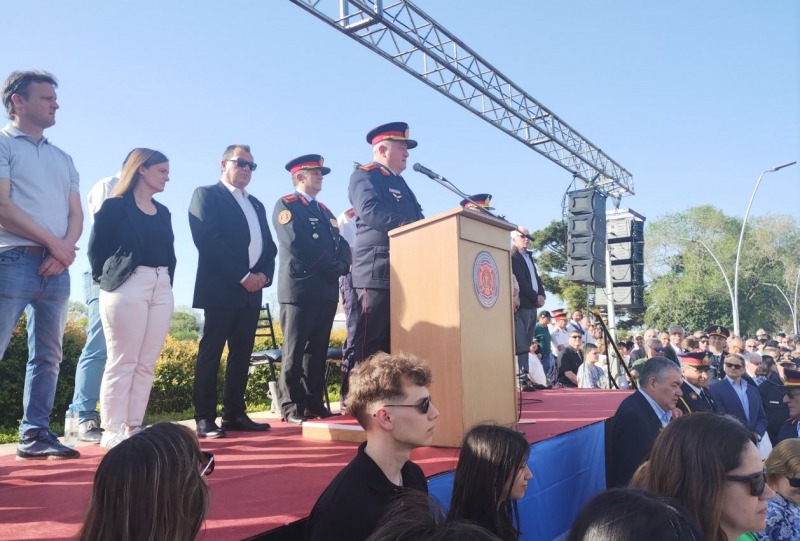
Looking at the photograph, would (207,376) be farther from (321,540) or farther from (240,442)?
(321,540)

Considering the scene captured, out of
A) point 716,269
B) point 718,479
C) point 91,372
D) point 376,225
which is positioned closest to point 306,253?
point 376,225

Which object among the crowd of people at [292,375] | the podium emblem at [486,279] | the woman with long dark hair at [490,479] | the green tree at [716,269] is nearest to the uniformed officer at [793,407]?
the crowd of people at [292,375]

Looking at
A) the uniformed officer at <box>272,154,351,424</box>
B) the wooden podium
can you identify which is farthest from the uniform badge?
the wooden podium

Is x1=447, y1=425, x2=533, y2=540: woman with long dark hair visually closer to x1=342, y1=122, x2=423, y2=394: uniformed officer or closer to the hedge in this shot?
x1=342, y1=122, x2=423, y2=394: uniformed officer

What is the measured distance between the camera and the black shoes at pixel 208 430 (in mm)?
3734

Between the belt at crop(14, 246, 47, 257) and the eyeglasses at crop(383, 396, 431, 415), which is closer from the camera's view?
the eyeglasses at crop(383, 396, 431, 415)

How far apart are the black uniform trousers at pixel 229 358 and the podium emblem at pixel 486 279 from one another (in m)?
1.73

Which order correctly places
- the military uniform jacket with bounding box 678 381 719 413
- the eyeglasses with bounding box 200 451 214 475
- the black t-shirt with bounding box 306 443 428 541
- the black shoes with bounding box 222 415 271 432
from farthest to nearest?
the military uniform jacket with bounding box 678 381 719 413
the black shoes with bounding box 222 415 271 432
the black t-shirt with bounding box 306 443 428 541
the eyeglasses with bounding box 200 451 214 475

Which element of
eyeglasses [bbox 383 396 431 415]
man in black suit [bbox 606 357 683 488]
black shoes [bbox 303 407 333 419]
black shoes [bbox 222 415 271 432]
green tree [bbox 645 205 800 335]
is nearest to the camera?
eyeglasses [bbox 383 396 431 415]

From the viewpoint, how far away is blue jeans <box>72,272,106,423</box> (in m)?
3.81

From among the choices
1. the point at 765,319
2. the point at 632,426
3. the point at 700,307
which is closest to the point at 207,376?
the point at 632,426

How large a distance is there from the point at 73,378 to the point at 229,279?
15.7ft

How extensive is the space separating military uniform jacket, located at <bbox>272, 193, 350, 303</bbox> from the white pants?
3.69 ft

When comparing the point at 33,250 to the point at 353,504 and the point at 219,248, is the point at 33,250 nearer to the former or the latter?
the point at 219,248
